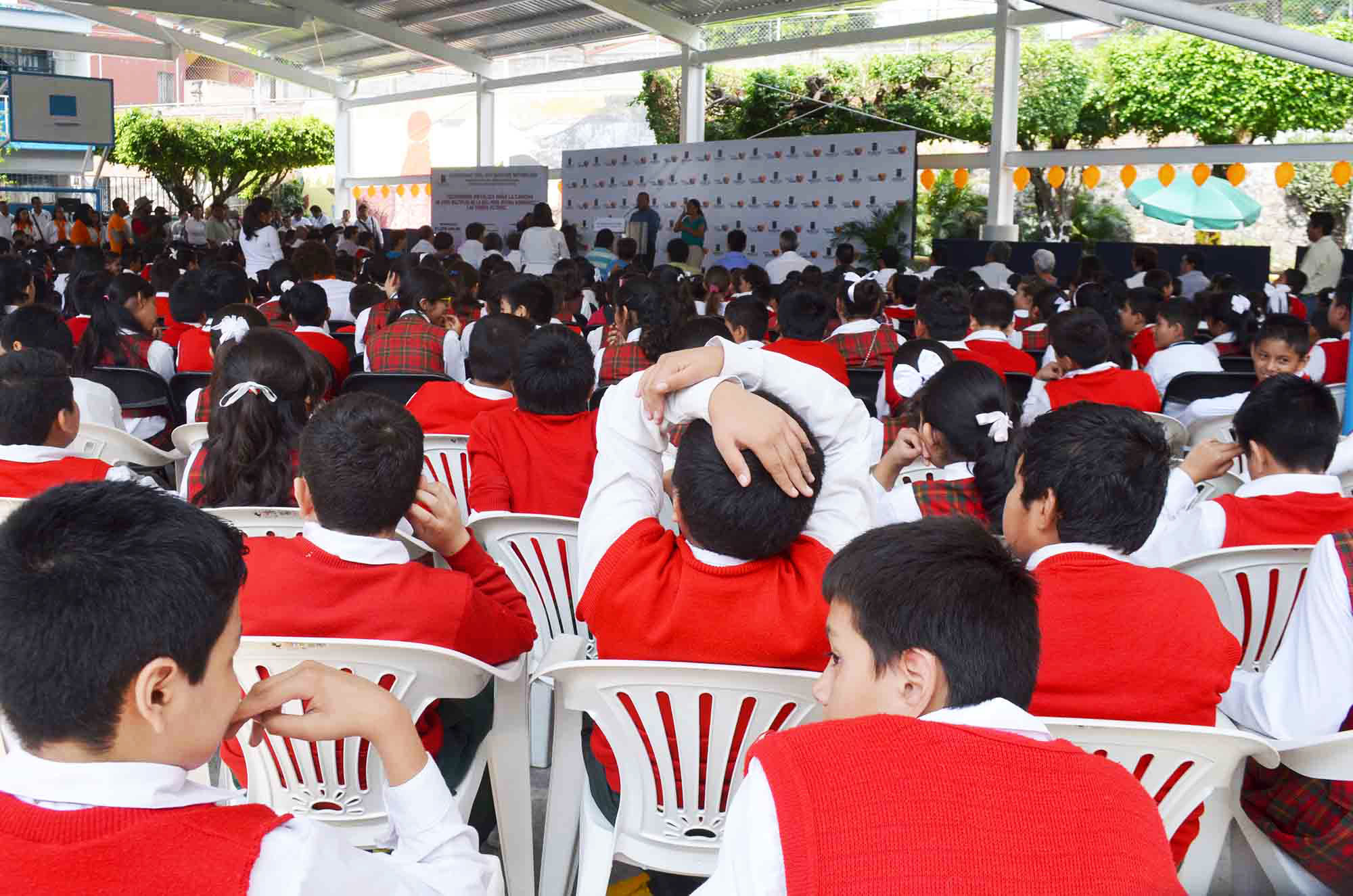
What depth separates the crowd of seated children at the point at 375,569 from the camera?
6.37ft

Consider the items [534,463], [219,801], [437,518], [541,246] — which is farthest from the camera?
[541,246]

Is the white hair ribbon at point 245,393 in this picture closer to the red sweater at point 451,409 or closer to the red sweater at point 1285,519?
the red sweater at point 451,409

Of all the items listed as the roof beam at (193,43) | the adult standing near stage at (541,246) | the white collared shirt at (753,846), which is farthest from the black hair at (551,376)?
the roof beam at (193,43)

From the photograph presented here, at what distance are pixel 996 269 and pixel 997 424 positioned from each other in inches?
333

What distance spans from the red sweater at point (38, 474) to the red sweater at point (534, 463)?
0.88 meters

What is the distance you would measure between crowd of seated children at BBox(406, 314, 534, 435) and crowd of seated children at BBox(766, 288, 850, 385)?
5.00 feet

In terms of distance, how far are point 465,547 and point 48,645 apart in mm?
1189

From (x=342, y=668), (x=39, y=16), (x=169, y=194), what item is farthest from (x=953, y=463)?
(x=39, y=16)

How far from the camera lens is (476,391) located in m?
3.88

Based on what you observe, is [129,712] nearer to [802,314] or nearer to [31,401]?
[31,401]

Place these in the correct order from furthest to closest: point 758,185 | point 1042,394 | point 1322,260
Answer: point 758,185 < point 1322,260 < point 1042,394

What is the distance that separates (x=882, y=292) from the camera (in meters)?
6.11

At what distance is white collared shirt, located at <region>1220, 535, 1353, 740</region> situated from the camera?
6.22ft

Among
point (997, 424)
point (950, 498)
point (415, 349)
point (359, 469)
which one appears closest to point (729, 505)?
point (359, 469)
